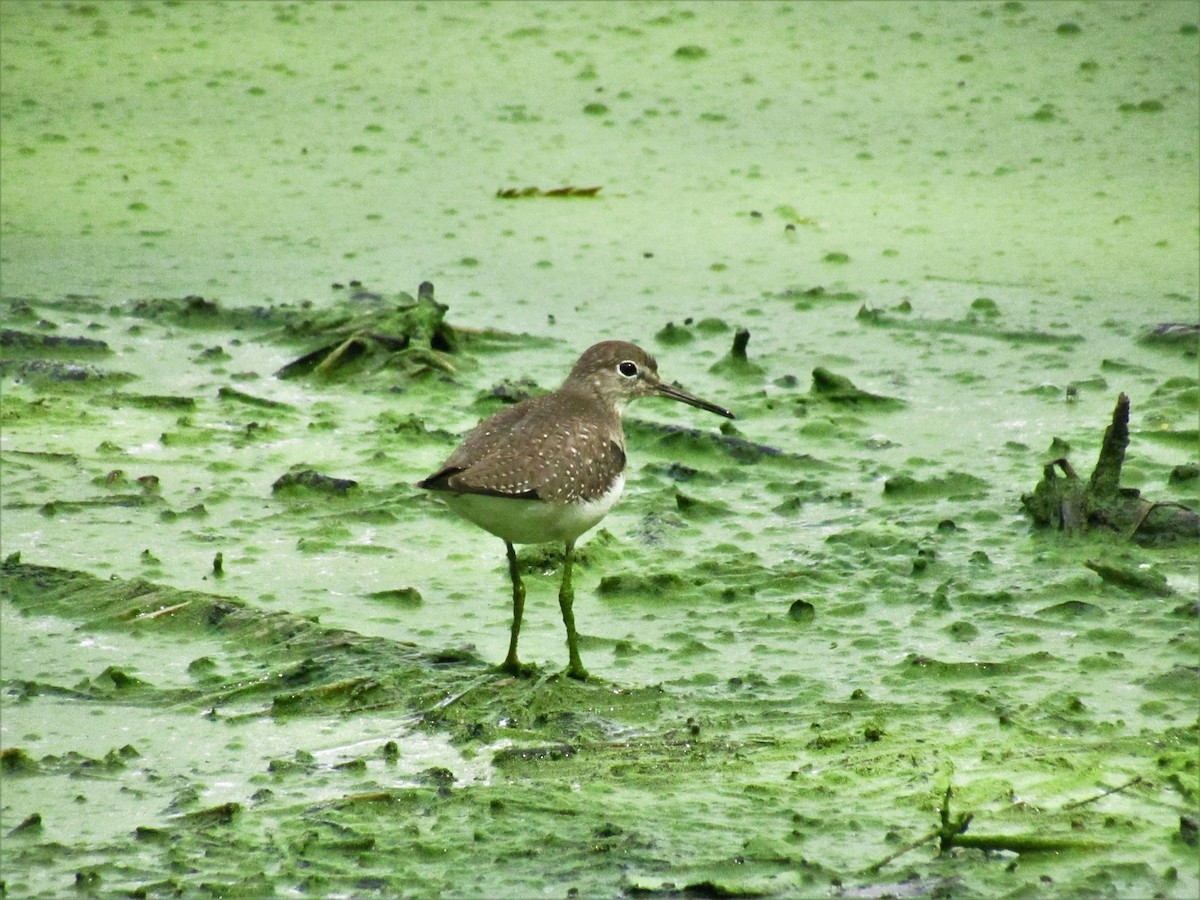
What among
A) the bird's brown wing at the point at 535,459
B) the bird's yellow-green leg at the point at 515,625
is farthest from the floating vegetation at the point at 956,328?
the bird's yellow-green leg at the point at 515,625

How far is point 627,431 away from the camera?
18.3ft

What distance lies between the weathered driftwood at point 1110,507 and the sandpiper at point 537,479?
1154 mm

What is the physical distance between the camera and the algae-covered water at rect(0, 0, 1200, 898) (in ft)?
10.5

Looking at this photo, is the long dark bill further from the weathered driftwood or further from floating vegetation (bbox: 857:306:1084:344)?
Answer: floating vegetation (bbox: 857:306:1084:344)

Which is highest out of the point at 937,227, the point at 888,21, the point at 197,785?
the point at 888,21

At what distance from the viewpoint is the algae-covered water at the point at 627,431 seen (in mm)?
3209

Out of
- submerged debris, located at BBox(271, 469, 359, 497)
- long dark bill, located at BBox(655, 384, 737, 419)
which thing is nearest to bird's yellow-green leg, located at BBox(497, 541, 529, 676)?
long dark bill, located at BBox(655, 384, 737, 419)

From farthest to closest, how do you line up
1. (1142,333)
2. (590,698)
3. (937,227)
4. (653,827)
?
(937,227) → (1142,333) → (590,698) → (653,827)

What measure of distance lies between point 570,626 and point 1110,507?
1.52 metres

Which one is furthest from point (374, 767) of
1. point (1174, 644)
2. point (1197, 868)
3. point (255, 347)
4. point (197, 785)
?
point (255, 347)

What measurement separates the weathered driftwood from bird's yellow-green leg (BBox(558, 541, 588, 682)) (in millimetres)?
1352

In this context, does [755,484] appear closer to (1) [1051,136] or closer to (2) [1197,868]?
(2) [1197,868]

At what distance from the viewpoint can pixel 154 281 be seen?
22.2 feet

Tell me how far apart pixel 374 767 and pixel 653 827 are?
0.60m
